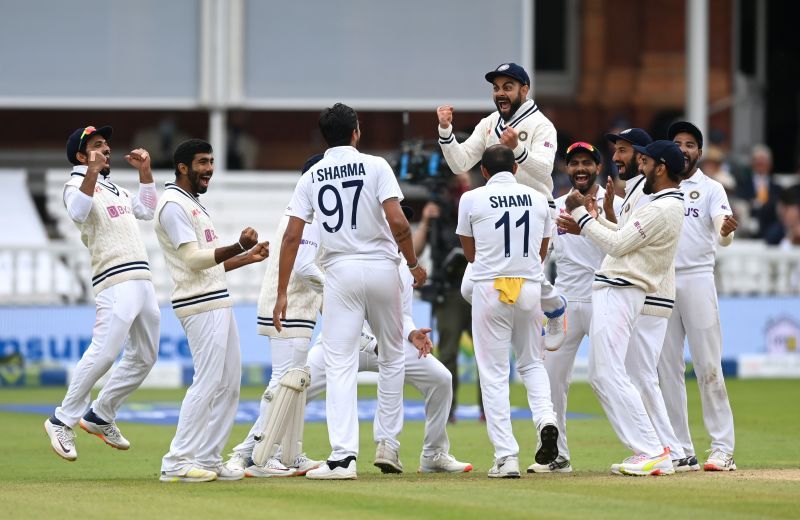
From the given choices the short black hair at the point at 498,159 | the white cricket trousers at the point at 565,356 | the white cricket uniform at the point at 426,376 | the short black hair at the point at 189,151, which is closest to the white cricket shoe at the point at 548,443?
the white cricket trousers at the point at 565,356

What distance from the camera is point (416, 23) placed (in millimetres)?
23203

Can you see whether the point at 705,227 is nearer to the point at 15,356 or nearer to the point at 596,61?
the point at 15,356

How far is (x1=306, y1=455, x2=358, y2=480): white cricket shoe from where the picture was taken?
10.4m

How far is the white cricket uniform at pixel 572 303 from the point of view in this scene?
11453 mm

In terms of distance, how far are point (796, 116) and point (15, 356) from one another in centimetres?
1728

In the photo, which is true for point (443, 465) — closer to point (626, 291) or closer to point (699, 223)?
point (626, 291)

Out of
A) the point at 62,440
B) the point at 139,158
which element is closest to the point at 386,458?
the point at 62,440

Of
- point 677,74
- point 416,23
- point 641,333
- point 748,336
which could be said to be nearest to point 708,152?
point 748,336

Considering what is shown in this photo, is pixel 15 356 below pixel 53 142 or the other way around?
below

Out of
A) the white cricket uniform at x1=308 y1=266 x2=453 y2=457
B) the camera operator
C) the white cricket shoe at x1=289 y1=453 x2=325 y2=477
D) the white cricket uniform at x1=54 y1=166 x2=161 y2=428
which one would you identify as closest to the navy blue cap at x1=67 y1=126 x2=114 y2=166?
the white cricket uniform at x1=54 y1=166 x2=161 y2=428

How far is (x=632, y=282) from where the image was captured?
10.8m

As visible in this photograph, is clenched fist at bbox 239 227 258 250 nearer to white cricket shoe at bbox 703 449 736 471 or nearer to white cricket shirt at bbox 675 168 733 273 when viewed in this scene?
white cricket shirt at bbox 675 168 733 273

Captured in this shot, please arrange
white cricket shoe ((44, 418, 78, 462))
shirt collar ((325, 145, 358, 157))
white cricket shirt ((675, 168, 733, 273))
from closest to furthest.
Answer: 1. shirt collar ((325, 145, 358, 157))
2. white cricket shoe ((44, 418, 78, 462))
3. white cricket shirt ((675, 168, 733, 273))

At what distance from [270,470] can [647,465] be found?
2556 millimetres
